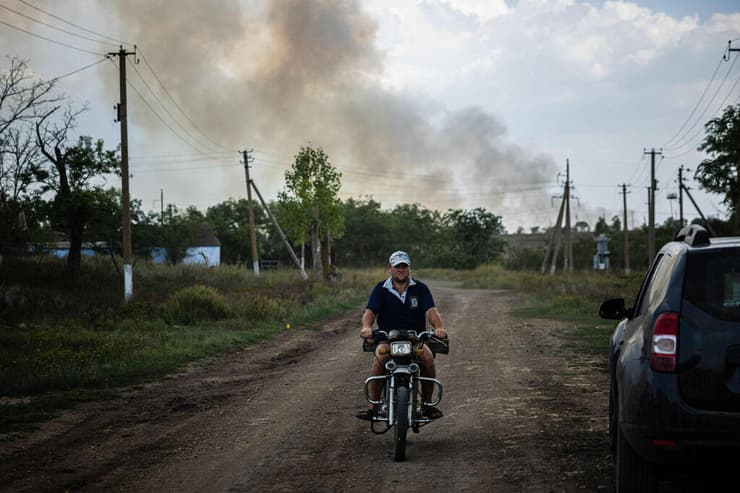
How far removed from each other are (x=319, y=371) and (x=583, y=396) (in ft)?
17.0

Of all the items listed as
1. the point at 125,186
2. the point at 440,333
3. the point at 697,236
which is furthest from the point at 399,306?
the point at 125,186

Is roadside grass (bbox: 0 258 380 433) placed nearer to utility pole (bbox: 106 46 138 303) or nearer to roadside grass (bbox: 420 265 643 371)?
utility pole (bbox: 106 46 138 303)

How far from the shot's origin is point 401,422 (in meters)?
7.49

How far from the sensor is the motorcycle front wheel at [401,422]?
24.4 feet

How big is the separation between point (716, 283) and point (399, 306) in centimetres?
367

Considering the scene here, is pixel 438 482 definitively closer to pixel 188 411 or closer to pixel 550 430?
pixel 550 430

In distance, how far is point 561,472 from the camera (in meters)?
6.89

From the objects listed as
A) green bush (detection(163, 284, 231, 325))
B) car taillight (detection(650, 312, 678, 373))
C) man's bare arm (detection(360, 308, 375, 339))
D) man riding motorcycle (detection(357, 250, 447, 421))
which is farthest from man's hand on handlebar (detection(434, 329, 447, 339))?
green bush (detection(163, 284, 231, 325))

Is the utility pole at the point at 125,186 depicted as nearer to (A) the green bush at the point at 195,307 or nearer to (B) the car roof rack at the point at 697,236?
(A) the green bush at the point at 195,307

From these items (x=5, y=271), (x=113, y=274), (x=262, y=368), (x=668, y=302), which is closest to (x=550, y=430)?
(x=668, y=302)

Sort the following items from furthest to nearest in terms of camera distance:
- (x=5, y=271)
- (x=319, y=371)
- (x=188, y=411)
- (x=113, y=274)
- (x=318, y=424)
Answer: (x=113, y=274)
(x=5, y=271)
(x=319, y=371)
(x=188, y=411)
(x=318, y=424)

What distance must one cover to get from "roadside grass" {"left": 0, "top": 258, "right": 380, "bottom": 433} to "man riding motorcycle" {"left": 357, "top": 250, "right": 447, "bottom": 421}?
4454 millimetres

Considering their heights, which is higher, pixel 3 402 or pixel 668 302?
pixel 668 302

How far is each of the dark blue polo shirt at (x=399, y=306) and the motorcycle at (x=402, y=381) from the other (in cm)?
14
